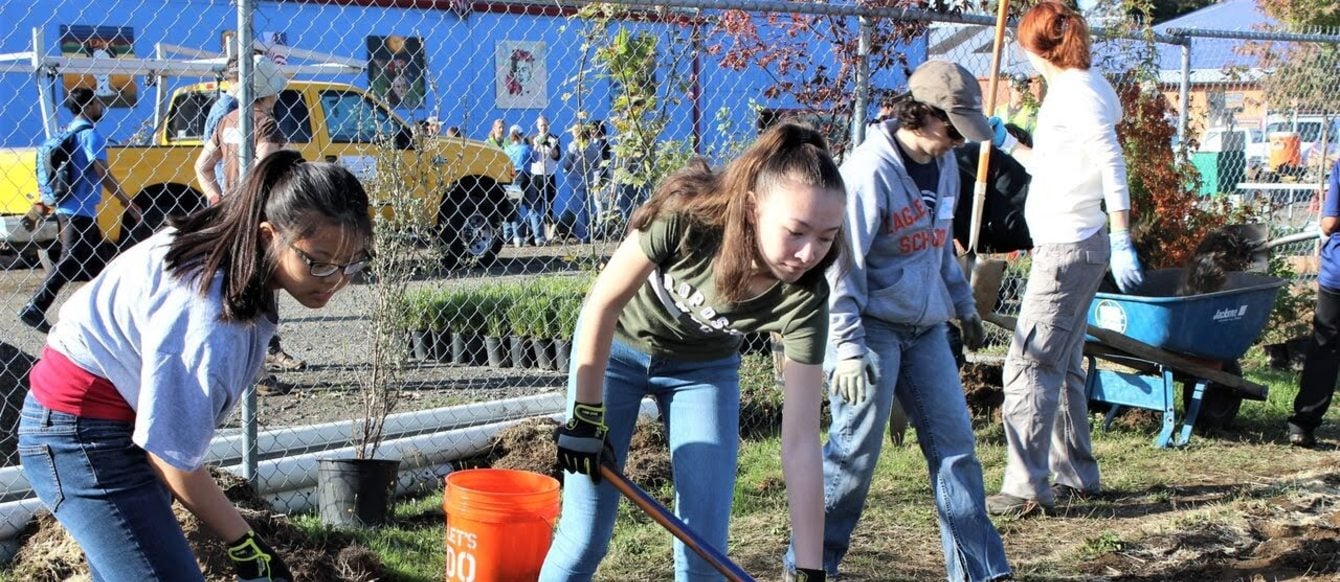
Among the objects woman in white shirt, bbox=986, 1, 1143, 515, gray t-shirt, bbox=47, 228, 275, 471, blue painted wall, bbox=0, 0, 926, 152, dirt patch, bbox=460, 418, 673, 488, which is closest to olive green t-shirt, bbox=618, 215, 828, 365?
gray t-shirt, bbox=47, 228, 275, 471

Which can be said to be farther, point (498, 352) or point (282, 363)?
point (498, 352)

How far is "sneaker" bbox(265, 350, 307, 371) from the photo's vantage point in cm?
751

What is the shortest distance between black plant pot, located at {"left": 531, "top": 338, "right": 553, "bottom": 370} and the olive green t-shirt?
4444 mm

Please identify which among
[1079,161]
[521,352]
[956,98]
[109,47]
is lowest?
[521,352]

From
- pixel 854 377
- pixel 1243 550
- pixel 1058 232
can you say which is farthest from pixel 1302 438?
pixel 854 377

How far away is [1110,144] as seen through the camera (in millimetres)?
4879

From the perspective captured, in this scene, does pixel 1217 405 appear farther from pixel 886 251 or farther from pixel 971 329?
pixel 886 251

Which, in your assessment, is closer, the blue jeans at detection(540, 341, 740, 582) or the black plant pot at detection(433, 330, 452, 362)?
the blue jeans at detection(540, 341, 740, 582)

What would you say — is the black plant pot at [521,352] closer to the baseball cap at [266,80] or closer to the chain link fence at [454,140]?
the chain link fence at [454,140]

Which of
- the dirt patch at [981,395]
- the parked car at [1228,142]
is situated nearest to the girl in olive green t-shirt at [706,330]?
the dirt patch at [981,395]

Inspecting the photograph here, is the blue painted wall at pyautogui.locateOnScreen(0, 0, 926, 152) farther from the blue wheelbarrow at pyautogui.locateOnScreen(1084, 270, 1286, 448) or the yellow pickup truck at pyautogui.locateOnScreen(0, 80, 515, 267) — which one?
the blue wheelbarrow at pyautogui.locateOnScreen(1084, 270, 1286, 448)

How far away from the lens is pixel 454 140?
9062 mm

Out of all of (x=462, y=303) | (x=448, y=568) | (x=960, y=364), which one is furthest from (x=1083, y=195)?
(x=462, y=303)

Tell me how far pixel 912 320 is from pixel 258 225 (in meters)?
2.21
